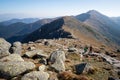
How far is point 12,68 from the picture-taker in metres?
26.2

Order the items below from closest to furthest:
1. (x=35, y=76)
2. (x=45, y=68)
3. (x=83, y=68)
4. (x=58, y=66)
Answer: (x=35, y=76)
(x=45, y=68)
(x=58, y=66)
(x=83, y=68)

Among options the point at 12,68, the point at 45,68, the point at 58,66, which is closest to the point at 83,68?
the point at 58,66

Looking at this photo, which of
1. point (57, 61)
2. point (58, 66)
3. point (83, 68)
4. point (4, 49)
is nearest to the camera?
point (58, 66)

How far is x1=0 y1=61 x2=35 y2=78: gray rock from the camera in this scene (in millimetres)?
25984

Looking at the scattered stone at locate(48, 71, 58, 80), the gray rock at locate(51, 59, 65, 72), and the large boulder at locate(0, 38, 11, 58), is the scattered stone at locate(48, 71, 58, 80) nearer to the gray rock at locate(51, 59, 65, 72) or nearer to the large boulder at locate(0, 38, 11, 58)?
the gray rock at locate(51, 59, 65, 72)

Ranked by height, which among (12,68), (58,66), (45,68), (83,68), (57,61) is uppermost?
(12,68)

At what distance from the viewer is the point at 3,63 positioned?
26938mm

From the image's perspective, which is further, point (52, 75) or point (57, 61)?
point (57, 61)

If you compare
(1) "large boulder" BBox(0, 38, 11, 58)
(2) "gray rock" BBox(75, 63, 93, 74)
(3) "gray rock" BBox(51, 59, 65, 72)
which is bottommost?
(2) "gray rock" BBox(75, 63, 93, 74)

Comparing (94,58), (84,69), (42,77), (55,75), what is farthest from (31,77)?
(94,58)

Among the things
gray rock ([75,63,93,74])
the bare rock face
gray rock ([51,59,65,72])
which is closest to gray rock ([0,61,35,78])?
gray rock ([51,59,65,72])

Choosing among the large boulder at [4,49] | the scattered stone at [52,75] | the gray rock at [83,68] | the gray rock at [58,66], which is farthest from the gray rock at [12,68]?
the gray rock at [83,68]

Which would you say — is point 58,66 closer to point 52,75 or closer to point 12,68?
point 52,75

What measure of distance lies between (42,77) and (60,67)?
5.18m
